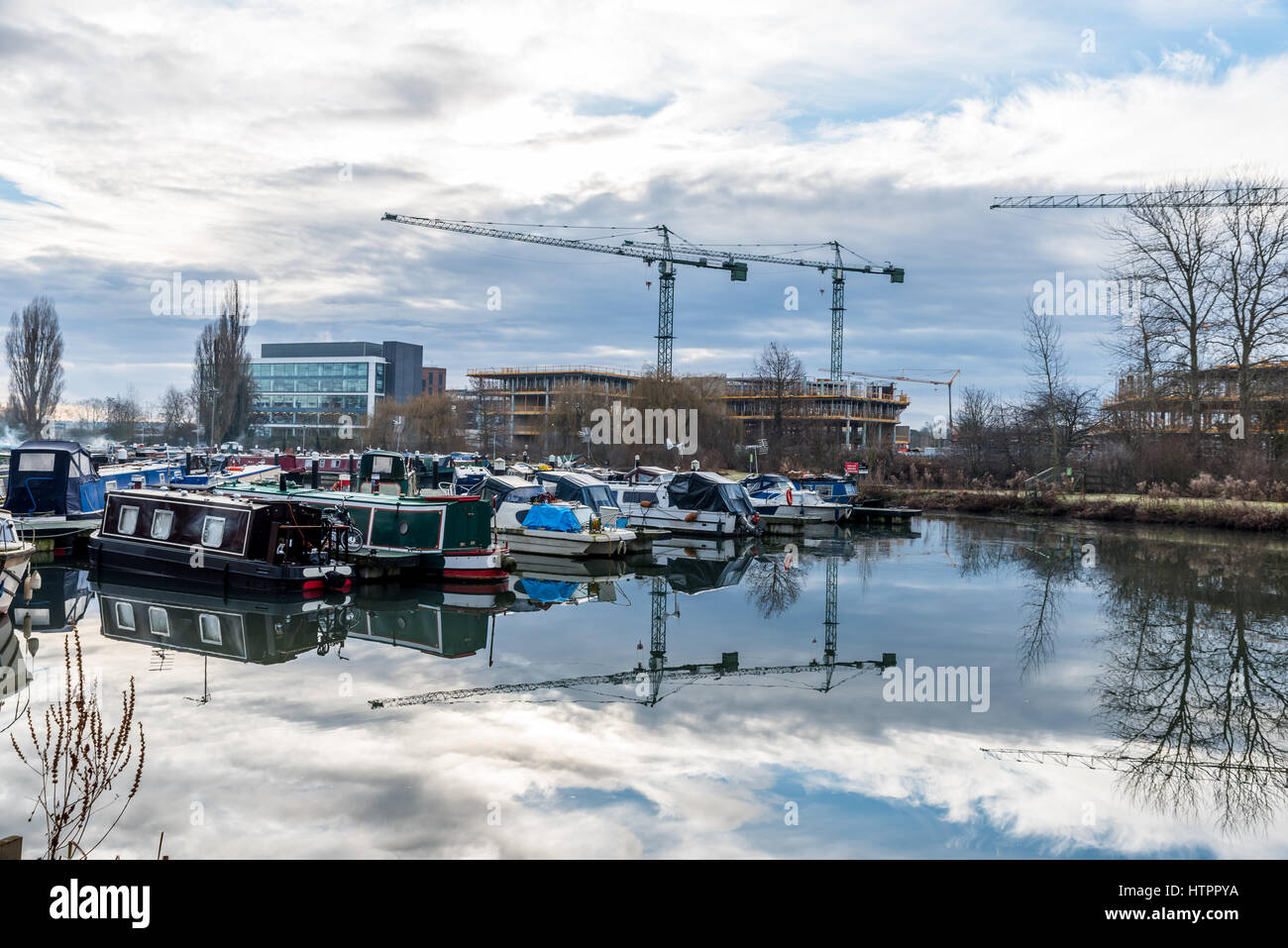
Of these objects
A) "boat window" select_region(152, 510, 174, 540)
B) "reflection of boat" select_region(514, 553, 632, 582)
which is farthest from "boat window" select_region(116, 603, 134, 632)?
"reflection of boat" select_region(514, 553, 632, 582)

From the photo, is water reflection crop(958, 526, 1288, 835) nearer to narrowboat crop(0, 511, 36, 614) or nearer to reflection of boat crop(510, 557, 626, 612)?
reflection of boat crop(510, 557, 626, 612)

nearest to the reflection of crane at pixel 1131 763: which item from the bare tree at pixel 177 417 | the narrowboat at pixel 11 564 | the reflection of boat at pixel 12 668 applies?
the reflection of boat at pixel 12 668

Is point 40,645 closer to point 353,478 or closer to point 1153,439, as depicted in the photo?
point 353,478

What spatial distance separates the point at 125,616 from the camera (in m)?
18.6

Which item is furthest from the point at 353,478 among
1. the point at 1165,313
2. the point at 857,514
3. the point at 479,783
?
the point at 1165,313

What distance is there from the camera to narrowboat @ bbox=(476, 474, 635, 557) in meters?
28.6

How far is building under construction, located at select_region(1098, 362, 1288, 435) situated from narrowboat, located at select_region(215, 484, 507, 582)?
3795 cm

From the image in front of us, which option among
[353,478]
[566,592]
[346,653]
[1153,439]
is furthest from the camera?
[1153,439]

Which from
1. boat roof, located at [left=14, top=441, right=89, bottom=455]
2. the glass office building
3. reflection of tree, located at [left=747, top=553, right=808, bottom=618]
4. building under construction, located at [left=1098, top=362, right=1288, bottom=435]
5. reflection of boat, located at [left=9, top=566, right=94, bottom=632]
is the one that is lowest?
reflection of tree, located at [left=747, top=553, right=808, bottom=618]

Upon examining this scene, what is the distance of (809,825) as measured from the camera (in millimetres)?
8812

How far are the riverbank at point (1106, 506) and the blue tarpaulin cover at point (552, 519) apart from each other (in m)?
27.3

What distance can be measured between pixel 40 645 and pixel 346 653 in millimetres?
5270

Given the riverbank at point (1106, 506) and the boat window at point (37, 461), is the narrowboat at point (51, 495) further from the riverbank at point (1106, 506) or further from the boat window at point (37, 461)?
the riverbank at point (1106, 506)
